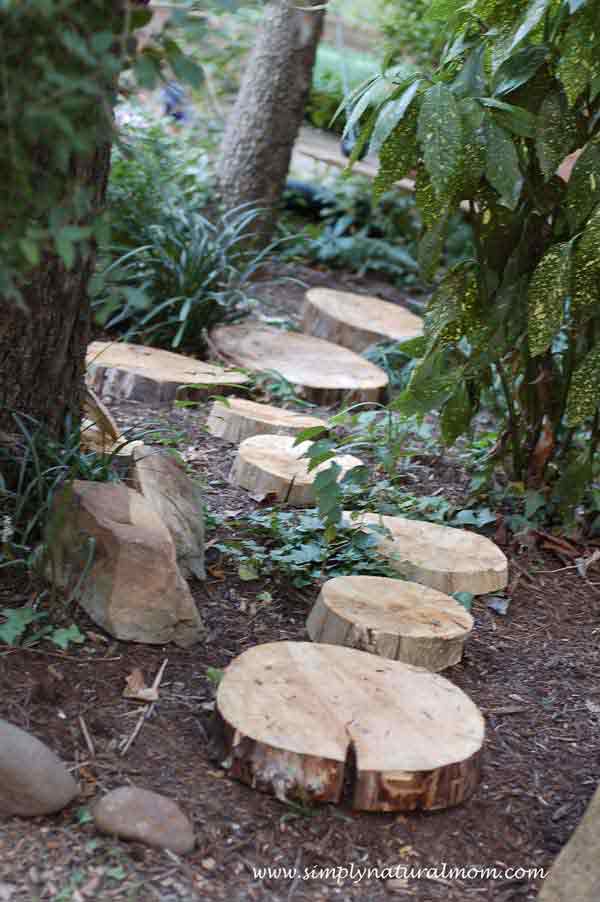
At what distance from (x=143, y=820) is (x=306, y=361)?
289 cm

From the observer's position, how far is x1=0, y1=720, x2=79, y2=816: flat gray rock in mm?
2014

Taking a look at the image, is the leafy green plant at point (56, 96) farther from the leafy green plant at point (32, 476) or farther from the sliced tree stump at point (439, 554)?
the sliced tree stump at point (439, 554)

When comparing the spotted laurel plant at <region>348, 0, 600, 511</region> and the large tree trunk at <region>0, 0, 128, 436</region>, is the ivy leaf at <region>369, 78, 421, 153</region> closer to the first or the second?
the spotted laurel plant at <region>348, 0, 600, 511</region>

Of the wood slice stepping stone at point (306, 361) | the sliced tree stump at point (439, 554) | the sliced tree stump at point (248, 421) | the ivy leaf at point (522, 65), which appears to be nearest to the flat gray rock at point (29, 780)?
the sliced tree stump at point (439, 554)

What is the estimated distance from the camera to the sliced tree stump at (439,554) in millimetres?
2963

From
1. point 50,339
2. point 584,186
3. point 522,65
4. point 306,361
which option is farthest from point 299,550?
point 306,361

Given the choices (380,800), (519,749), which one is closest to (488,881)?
(380,800)

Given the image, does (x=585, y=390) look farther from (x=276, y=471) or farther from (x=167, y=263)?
(x=167, y=263)

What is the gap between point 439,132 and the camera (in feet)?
8.64

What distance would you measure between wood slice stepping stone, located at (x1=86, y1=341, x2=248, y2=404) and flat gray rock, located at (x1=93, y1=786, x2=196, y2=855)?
2227mm

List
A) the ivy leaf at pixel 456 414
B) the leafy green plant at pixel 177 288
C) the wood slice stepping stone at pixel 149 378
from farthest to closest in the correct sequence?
the leafy green plant at pixel 177 288 → the wood slice stepping stone at pixel 149 378 → the ivy leaf at pixel 456 414

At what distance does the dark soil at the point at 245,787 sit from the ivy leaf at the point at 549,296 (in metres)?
0.82

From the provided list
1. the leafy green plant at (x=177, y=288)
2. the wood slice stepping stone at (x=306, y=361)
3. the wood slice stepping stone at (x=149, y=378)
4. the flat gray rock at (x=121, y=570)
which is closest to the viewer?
the flat gray rock at (x=121, y=570)

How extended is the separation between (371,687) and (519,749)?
462 mm
